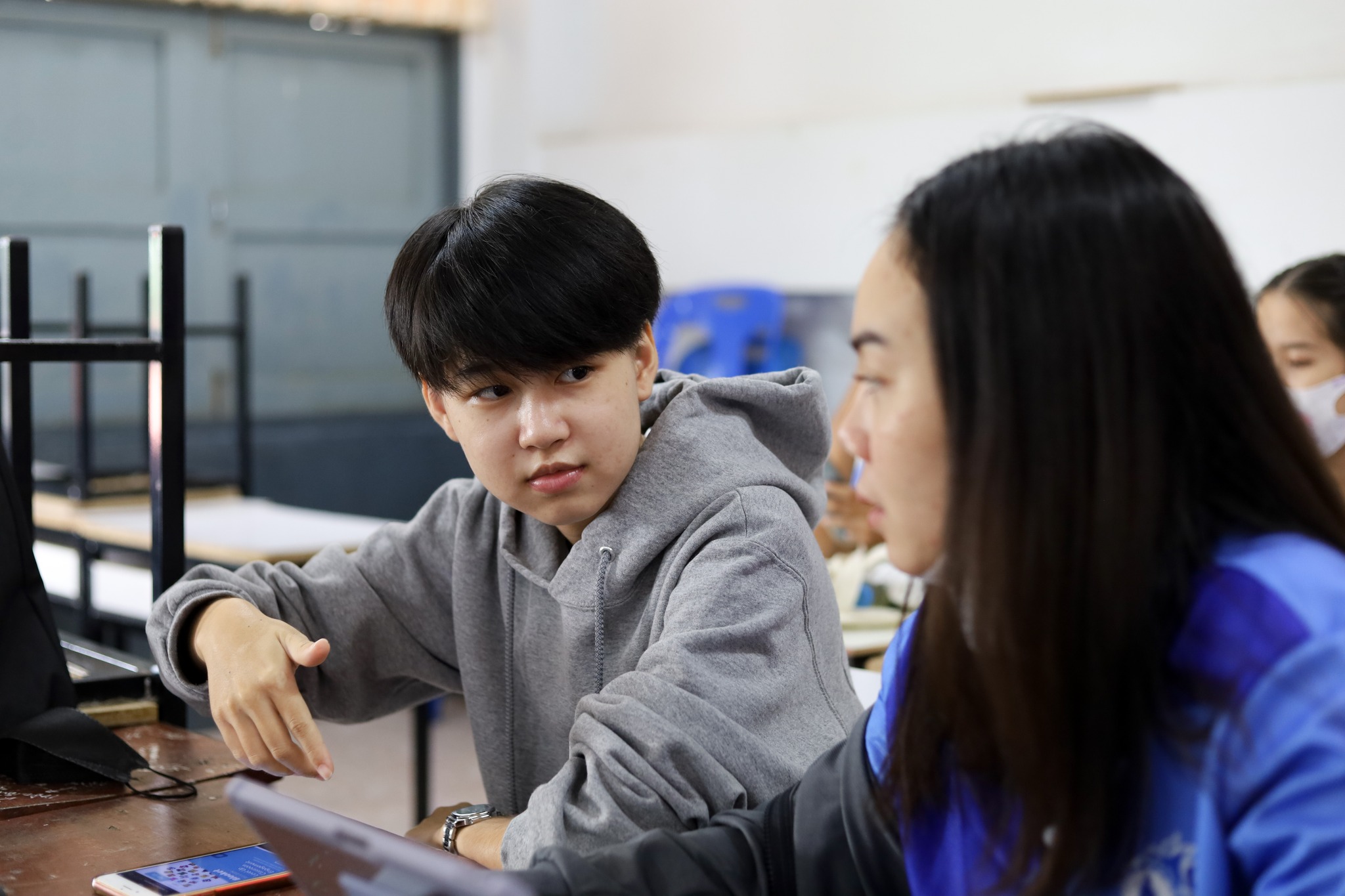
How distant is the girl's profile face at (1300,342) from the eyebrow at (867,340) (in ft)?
5.45

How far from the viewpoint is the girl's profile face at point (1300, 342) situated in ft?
6.98

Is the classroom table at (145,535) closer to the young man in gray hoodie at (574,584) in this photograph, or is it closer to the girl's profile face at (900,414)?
the young man in gray hoodie at (574,584)

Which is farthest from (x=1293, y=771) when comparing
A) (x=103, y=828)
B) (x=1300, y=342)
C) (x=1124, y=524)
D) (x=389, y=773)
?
(x=389, y=773)

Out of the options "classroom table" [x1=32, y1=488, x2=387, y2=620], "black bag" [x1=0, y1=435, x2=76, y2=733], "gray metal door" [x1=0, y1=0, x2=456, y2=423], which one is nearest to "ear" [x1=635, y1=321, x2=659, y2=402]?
"black bag" [x1=0, y1=435, x2=76, y2=733]

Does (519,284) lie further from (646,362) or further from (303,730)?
Answer: (303,730)

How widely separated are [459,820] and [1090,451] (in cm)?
65

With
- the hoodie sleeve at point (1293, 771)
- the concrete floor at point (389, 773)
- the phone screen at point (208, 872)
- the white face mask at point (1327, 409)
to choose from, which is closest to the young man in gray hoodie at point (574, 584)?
the phone screen at point (208, 872)

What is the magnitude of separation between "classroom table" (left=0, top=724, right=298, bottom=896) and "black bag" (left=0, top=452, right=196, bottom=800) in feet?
0.05

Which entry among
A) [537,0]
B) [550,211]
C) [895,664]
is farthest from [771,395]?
[537,0]

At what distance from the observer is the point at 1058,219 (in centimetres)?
61

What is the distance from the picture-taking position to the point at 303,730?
1040mm

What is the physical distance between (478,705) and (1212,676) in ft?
2.52

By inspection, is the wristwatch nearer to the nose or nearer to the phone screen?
the phone screen

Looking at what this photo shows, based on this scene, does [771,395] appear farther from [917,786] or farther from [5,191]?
[5,191]
